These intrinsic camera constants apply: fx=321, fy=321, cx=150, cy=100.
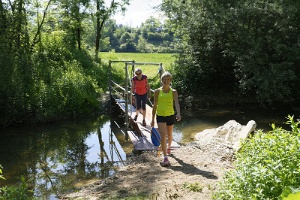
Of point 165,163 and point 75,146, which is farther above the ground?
point 165,163

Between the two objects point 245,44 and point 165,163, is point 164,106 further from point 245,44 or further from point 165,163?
point 245,44

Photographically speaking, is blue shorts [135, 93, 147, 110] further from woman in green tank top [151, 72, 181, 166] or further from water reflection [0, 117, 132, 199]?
woman in green tank top [151, 72, 181, 166]

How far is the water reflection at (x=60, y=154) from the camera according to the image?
7.83 m

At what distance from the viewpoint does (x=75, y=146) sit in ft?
35.8

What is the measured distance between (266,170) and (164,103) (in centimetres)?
345

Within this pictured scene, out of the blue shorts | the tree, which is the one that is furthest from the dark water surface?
the tree

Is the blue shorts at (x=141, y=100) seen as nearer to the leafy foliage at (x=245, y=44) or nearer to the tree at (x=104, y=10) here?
the leafy foliage at (x=245, y=44)

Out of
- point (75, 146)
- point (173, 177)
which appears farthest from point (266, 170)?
point (75, 146)

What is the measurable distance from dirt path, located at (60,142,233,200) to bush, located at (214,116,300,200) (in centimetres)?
138

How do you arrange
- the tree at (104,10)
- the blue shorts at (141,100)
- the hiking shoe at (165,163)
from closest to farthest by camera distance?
the hiking shoe at (165,163) → the blue shorts at (141,100) → the tree at (104,10)

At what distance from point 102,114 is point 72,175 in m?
7.67

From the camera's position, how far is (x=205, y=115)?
15289 mm

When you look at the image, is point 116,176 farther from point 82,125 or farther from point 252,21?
point 252,21

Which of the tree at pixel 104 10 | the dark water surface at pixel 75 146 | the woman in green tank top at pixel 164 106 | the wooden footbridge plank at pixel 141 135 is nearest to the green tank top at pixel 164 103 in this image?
the woman in green tank top at pixel 164 106
